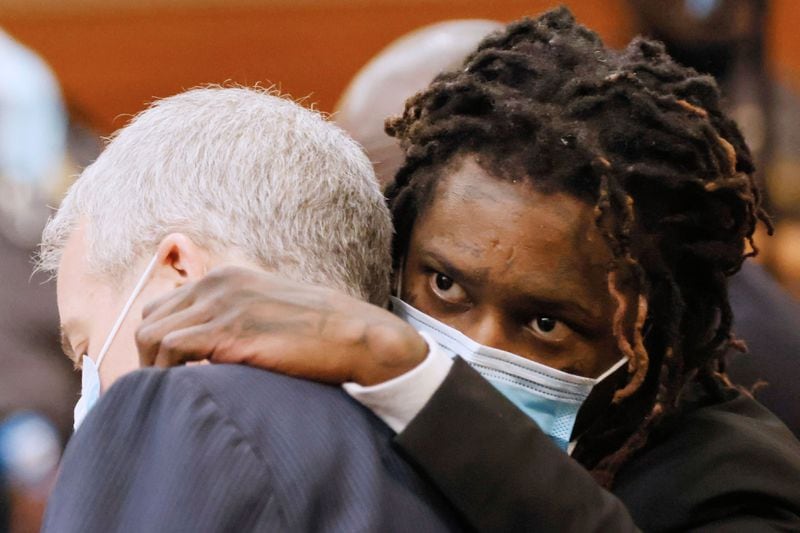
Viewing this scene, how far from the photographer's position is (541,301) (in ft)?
6.13

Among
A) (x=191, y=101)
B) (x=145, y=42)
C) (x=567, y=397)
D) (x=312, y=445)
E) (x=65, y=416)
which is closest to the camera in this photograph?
(x=312, y=445)

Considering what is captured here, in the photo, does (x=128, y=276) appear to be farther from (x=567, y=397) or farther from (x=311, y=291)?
(x=567, y=397)

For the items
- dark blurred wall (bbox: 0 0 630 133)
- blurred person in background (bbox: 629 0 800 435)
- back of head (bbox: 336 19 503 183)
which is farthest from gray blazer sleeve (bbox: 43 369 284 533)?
dark blurred wall (bbox: 0 0 630 133)

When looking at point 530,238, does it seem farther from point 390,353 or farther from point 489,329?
point 390,353

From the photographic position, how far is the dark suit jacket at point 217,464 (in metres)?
1.24

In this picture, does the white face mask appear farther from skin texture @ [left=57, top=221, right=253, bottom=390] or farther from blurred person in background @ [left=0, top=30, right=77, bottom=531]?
blurred person in background @ [left=0, top=30, right=77, bottom=531]

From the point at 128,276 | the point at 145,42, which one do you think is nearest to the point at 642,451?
the point at 128,276

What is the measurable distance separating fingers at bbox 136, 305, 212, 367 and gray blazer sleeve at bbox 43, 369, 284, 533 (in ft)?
0.44

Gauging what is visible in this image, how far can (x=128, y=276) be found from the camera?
1.53 m

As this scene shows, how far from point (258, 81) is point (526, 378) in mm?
2471

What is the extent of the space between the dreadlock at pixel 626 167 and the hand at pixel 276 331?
0.48 m

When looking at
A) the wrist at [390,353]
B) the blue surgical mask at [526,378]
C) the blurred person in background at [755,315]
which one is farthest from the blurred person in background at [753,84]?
the wrist at [390,353]

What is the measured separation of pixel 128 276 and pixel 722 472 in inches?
32.7

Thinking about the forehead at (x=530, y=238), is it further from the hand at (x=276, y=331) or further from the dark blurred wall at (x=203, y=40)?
the dark blurred wall at (x=203, y=40)
